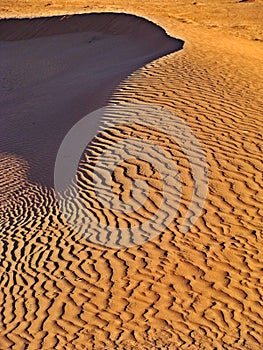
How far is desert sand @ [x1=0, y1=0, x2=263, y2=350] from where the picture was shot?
6875 millimetres

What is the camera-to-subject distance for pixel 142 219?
891 centimetres

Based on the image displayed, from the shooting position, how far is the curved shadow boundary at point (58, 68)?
44.7 feet

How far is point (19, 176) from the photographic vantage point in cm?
1158

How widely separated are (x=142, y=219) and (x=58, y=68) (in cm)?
1375

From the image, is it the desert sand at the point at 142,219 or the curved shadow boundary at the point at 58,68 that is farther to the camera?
the curved shadow boundary at the point at 58,68

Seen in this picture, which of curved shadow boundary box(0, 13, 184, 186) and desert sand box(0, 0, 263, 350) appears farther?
curved shadow boundary box(0, 13, 184, 186)

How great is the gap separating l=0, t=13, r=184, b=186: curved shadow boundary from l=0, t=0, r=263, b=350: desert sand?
7cm

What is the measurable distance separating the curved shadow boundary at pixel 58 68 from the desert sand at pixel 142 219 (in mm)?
75

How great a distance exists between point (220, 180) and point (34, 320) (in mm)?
3746

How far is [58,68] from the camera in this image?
21766 mm

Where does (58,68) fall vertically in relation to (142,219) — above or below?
below

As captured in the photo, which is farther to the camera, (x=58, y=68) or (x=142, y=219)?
(x=58, y=68)

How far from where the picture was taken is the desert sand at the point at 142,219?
6.88m

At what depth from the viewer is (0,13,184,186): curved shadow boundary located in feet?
44.7
